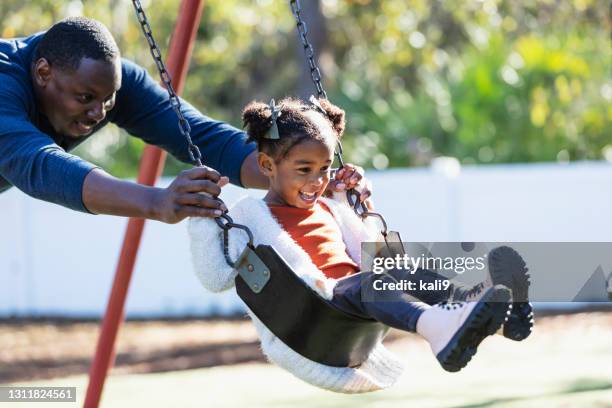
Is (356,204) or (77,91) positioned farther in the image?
(356,204)

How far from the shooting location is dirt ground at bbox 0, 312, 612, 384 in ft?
28.3

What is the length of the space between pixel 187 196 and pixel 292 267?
45cm

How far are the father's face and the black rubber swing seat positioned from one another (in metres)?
0.80

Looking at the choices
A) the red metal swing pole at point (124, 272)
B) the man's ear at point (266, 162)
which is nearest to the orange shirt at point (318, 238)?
the man's ear at point (266, 162)

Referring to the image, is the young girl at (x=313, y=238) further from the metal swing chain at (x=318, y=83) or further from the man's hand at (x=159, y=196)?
the man's hand at (x=159, y=196)

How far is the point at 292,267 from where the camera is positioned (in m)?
3.58

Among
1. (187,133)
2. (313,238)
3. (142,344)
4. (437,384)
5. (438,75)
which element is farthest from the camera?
(438,75)

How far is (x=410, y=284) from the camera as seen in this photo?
138 inches

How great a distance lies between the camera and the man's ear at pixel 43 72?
3887 mm

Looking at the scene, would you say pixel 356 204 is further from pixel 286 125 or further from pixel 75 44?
pixel 75 44

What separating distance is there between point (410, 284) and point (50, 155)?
117cm

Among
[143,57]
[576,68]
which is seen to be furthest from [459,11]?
[576,68]

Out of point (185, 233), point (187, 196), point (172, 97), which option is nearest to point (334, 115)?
point (172, 97)

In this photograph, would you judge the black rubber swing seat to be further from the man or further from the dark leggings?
the man
